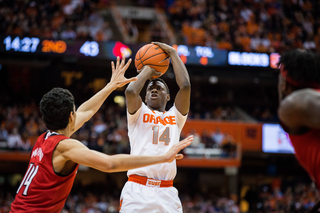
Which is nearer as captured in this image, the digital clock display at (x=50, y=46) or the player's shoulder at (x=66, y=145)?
the player's shoulder at (x=66, y=145)

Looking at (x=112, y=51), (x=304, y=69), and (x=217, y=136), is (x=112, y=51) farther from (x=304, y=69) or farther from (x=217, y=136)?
(x=304, y=69)

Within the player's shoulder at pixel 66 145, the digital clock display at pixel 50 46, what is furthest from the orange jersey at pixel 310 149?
the digital clock display at pixel 50 46

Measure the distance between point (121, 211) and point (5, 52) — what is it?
14.6 meters

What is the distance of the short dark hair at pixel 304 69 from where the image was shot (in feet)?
7.65

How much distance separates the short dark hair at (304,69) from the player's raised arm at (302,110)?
15 cm

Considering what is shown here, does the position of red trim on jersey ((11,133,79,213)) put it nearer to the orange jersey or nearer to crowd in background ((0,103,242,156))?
the orange jersey

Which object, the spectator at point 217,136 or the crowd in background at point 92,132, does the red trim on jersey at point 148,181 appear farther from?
the spectator at point 217,136

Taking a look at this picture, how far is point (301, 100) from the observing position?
2.12 meters

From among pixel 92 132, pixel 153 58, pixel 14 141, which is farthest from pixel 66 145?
pixel 14 141

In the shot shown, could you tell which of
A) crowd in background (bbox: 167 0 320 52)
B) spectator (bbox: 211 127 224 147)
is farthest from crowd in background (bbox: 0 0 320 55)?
spectator (bbox: 211 127 224 147)

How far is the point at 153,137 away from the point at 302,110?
233cm

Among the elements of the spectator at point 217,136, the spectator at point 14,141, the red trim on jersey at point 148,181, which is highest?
the red trim on jersey at point 148,181

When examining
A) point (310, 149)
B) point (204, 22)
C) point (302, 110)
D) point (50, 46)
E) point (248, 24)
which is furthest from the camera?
point (248, 24)

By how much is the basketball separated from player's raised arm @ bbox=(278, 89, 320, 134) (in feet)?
8.32
